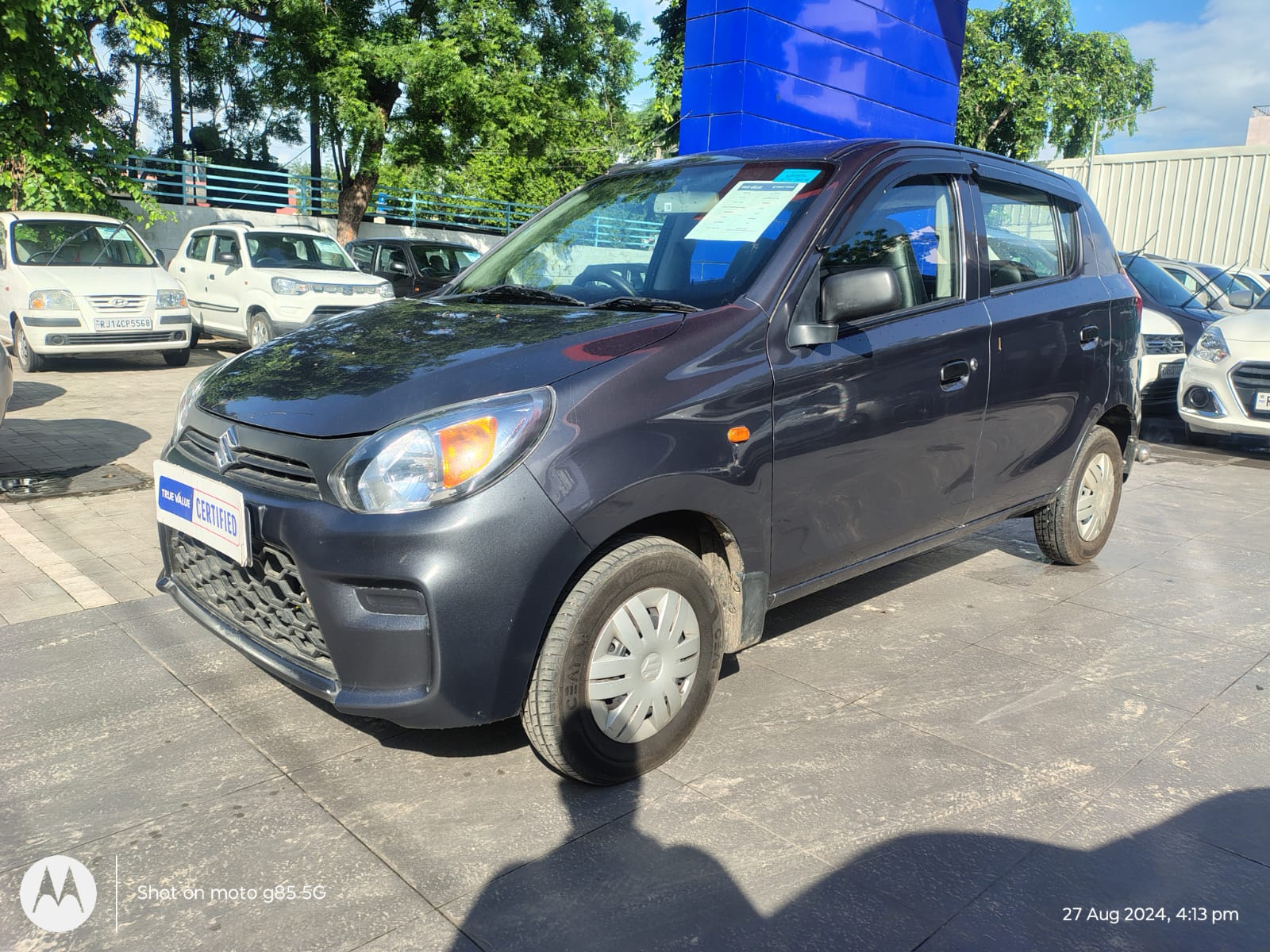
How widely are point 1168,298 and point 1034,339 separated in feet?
26.7

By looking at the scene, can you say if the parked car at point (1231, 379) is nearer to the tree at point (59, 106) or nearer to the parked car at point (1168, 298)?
the parked car at point (1168, 298)

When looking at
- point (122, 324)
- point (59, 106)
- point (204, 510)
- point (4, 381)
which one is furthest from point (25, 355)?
point (204, 510)

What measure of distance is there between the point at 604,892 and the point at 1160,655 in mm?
2650

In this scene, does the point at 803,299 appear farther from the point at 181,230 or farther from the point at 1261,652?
the point at 181,230

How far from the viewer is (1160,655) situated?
3967 millimetres

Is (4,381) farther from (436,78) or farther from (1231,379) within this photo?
(436,78)

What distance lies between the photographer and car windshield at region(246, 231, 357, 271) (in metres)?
12.7

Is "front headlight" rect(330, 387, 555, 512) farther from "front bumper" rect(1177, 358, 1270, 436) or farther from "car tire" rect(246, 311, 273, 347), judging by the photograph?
"car tire" rect(246, 311, 273, 347)

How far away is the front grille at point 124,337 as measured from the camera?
34.5 ft

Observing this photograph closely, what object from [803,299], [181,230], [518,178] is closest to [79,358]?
[181,230]

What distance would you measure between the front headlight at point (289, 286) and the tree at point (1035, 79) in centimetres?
2867

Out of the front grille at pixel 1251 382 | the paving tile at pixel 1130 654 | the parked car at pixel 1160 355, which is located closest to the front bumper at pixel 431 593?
the paving tile at pixel 1130 654

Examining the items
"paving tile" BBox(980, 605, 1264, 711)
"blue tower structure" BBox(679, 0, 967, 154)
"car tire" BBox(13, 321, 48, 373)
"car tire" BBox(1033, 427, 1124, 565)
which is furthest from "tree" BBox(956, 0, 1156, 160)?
"paving tile" BBox(980, 605, 1264, 711)

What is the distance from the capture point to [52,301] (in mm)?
10445
